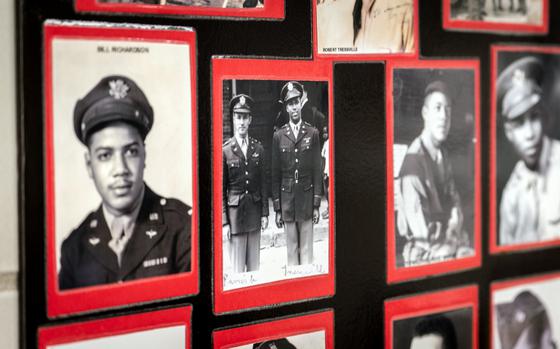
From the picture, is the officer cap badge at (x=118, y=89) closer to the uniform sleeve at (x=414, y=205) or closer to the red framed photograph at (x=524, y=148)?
the uniform sleeve at (x=414, y=205)

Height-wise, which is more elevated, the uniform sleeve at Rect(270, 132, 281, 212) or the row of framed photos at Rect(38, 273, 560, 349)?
the uniform sleeve at Rect(270, 132, 281, 212)

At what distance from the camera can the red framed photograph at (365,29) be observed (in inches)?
41.5

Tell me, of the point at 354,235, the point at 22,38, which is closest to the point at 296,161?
the point at 354,235

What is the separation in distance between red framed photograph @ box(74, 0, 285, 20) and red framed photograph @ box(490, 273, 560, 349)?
77 centimetres

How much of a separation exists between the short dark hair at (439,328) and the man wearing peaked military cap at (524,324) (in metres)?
0.13

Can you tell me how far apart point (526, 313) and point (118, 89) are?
102 cm

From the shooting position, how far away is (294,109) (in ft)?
3.38

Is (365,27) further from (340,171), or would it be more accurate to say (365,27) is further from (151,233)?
(151,233)

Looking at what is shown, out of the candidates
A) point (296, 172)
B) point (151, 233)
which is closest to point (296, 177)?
point (296, 172)

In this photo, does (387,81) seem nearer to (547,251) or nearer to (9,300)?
(547,251)

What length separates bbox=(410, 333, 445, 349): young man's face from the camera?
3.91 ft

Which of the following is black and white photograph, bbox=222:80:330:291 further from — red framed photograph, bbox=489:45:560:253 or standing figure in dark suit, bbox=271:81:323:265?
red framed photograph, bbox=489:45:560:253

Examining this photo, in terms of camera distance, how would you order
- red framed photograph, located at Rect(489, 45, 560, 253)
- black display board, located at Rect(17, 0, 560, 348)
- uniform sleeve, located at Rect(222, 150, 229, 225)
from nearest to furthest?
black display board, located at Rect(17, 0, 560, 348)
uniform sleeve, located at Rect(222, 150, 229, 225)
red framed photograph, located at Rect(489, 45, 560, 253)

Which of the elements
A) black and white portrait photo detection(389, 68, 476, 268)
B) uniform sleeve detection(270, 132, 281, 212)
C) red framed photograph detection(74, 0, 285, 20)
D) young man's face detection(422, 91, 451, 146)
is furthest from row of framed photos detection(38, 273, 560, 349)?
red framed photograph detection(74, 0, 285, 20)
